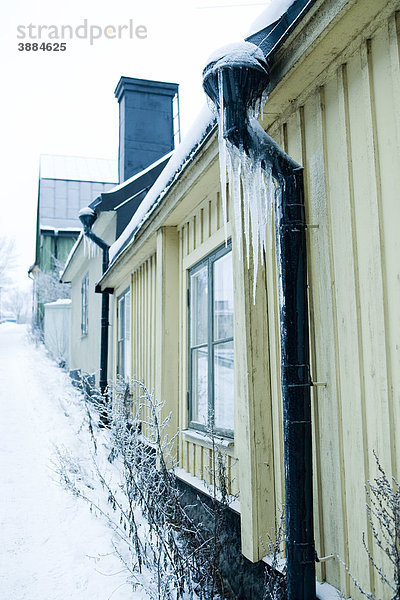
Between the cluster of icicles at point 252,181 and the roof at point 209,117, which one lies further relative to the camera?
the cluster of icicles at point 252,181

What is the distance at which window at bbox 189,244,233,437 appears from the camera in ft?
12.3

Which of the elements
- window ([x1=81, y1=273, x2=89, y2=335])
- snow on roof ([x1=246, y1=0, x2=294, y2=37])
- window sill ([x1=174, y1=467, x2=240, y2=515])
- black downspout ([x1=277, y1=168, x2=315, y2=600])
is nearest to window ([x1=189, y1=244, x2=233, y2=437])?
window sill ([x1=174, y1=467, x2=240, y2=515])

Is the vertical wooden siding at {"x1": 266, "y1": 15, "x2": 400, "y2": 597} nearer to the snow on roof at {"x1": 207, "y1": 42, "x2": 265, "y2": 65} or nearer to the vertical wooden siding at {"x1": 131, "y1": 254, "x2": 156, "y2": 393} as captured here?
the snow on roof at {"x1": 207, "y1": 42, "x2": 265, "y2": 65}

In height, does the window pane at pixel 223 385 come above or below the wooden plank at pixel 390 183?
below

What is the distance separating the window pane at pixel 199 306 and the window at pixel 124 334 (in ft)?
8.92

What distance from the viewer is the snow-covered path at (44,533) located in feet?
11.7

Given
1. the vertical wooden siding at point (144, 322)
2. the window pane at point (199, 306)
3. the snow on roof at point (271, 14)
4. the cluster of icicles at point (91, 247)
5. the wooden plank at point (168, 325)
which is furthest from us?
the cluster of icicles at point (91, 247)

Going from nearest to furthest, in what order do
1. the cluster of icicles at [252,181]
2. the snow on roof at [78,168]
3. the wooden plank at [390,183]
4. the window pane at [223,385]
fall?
the wooden plank at [390,183] → the cluster of icicles at [252,181] → the window pane at [223,385] → the snow on roof at [78,168]

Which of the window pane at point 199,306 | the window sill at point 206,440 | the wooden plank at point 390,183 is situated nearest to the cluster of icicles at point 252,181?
the wooden plank at point 390,183

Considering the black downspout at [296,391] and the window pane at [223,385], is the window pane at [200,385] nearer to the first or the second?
the window pane at [223,385]

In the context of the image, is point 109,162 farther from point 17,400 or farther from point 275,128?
point 275,128

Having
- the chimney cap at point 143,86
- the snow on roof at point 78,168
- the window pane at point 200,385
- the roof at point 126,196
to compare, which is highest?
the snow on roof at point 78,168

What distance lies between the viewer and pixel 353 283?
2232mm

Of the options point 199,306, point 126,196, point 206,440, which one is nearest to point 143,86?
point 126,196
